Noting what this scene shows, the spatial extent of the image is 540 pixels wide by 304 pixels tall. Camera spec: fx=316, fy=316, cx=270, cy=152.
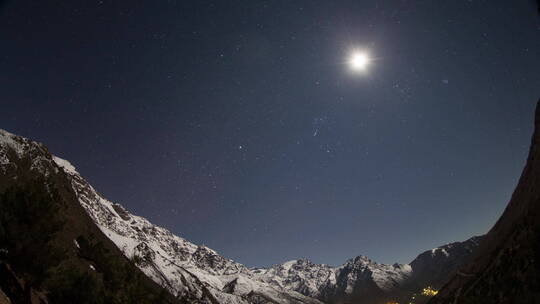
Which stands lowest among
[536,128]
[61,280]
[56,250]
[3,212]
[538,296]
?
[538,296]

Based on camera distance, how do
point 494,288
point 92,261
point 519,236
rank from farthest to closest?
1. point 92,261
2. point 519,236
3. point 494,288

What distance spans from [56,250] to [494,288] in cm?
8058

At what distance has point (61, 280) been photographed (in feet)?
83.9

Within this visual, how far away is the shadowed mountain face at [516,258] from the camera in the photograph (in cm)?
5347

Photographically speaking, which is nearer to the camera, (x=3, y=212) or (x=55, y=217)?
(x=3, y=212)

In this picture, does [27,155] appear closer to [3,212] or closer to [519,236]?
[3,212]

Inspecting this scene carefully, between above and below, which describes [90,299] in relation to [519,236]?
below

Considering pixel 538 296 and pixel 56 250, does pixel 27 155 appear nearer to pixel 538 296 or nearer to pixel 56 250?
pixel 56 250

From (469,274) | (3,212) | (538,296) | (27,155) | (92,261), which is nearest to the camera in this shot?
(3,212)

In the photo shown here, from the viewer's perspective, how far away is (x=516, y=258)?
67062 mm

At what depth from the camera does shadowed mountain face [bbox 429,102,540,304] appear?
175 ft

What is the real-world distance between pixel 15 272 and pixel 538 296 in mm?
55566

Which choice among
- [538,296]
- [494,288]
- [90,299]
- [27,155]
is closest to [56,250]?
[90,299]

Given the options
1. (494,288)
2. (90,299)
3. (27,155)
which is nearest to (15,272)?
(90,299)
